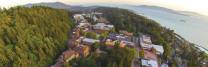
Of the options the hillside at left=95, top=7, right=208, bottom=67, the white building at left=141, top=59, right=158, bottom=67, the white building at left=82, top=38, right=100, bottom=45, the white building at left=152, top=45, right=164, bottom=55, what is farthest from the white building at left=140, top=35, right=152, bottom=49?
the white building at left=82, top=38, right=100, bottom=45

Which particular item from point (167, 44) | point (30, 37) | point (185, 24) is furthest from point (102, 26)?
point (185, 24)

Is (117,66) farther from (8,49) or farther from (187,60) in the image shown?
(187,60)

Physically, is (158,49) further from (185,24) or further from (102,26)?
(185,24)

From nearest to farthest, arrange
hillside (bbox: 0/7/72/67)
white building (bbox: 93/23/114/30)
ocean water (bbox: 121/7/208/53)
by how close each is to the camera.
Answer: hillside (bbox: 0/7/72/67)
white building (bbox: 93/23/114/30)
ocean water (bbox: 121/7/208/53)

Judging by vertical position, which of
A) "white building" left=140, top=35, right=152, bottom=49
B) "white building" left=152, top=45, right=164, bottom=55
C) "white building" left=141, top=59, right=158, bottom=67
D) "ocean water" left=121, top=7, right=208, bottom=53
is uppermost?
"white building" left=140, top=35, right=152, bottom=49

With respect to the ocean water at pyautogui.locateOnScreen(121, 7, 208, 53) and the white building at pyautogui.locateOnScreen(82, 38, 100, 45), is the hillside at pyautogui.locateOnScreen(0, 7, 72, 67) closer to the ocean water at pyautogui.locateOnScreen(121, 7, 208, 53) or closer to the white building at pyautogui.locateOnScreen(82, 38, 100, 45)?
the white building at pyautogui.locateOnScreen(82, 38, 100, 45)

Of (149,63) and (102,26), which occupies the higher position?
(102,26)

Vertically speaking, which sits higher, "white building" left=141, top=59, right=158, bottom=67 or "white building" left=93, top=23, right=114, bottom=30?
"white building" left=93, top=23, right=114, bottom=30
